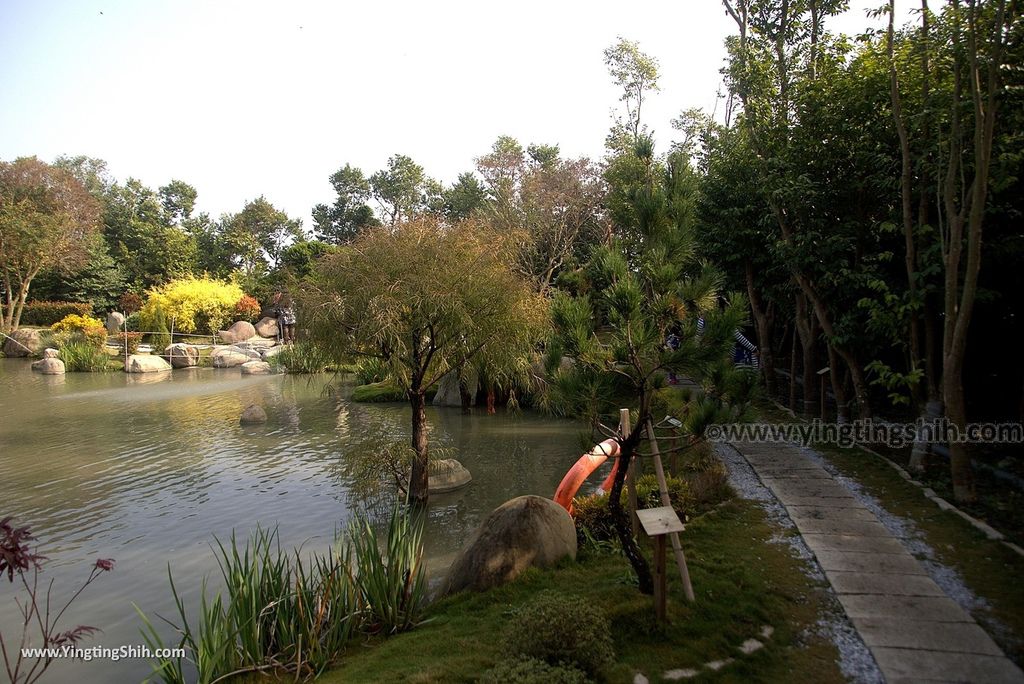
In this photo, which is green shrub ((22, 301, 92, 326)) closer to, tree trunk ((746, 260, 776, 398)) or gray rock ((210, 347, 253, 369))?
gray rock ((210, 347, 253, 369))

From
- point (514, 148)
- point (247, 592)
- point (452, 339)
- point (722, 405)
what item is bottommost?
point (247, 592)

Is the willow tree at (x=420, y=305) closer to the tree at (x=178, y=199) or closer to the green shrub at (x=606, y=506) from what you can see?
the green shrub at (x=606, y=506)

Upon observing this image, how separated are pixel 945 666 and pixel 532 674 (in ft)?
8.94

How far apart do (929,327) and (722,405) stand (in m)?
4.79

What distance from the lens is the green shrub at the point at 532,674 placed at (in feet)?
12.2

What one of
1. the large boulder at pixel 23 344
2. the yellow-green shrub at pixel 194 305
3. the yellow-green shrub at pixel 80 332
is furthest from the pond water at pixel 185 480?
the yellow-green shrub at pixel 194 305

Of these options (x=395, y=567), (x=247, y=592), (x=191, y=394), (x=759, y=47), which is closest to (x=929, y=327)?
(x=759, y=47)

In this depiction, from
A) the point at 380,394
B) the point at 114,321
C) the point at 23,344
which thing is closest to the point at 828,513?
the point at 380,394

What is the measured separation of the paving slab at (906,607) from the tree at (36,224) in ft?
134

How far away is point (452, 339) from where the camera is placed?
387 inches

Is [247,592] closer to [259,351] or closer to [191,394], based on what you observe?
[191,394]

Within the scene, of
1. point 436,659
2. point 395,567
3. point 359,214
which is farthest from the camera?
point 359,214

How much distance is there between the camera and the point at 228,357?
31.3 meters

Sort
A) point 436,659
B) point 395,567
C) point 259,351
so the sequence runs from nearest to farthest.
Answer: point 436,659
point 395,567
point 259,351
